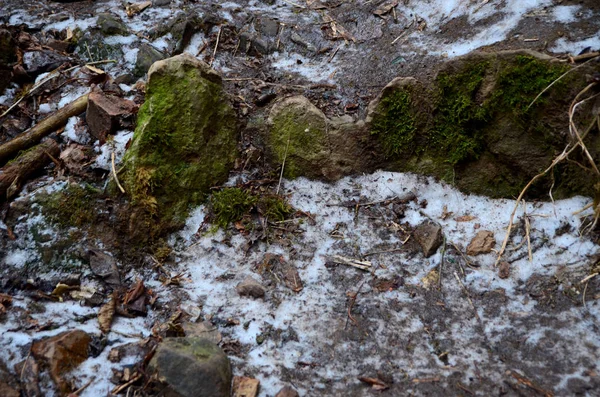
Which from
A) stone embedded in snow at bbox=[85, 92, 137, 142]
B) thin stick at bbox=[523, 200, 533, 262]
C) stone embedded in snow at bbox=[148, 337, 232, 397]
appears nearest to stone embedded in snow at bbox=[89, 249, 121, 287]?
stone embedded in snow at bbox=[148, 337, 232, 397]

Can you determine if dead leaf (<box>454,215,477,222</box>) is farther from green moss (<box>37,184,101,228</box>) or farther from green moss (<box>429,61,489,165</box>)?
green moss (<box>37,184,101,228</box>)

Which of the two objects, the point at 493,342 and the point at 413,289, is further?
the point at 413,289

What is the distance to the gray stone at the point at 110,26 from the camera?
5035mm

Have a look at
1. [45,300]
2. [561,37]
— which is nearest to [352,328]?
[45,300]

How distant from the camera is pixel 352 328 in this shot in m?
3.18

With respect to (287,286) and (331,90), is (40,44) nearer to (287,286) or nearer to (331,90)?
(331,90)

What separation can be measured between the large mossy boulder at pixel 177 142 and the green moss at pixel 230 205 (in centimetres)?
18

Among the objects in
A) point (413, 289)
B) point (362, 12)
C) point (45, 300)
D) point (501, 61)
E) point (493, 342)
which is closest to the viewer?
point (493, 342)

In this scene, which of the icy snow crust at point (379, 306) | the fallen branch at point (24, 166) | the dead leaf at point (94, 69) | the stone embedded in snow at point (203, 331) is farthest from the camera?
the dead leaf at point (94, 69)

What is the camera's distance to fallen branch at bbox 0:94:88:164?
3.94 m

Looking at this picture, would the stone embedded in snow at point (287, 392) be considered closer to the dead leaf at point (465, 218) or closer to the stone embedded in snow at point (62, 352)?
the stone embedded in snow at point (62, 352)

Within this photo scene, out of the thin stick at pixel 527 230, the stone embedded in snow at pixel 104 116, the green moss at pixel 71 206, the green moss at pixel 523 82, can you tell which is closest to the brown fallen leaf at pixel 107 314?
the green moss at pixel 71 206

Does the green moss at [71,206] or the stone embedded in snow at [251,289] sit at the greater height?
the green moss at [71,206]

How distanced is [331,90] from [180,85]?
158 cm
